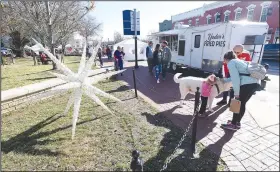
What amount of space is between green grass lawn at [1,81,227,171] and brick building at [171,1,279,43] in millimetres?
24763

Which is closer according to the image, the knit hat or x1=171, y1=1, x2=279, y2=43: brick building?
the knit hat

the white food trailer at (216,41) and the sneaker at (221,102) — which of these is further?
the white food trailer at (216,41)

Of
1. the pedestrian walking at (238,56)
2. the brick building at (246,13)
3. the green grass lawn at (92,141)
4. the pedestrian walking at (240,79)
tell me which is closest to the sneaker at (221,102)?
the pedestrian walking at (238,56)

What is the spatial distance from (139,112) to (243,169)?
111 inches

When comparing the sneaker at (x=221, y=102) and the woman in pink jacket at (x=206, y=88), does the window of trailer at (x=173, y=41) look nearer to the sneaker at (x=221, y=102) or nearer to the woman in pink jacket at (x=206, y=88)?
the sneaker at (x=221, y=102)

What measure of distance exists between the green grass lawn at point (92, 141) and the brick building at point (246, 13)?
81.2ft

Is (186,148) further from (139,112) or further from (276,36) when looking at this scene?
(276,36)

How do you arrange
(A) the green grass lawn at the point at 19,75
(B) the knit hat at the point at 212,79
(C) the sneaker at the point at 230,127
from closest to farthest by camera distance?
(C) the sneaker at the point at 230,127 < (B) the knit hat at the point at 212,79 < (A) the green grass lawn at the point at 19,75

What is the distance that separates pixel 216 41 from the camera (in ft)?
29.1

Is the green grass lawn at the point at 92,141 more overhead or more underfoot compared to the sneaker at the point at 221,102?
more underfoot

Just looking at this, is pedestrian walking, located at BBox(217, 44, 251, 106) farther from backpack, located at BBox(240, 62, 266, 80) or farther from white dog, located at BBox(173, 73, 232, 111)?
backpack, located at BBox(240, 62, 266, 80)

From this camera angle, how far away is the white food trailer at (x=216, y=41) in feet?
27.1

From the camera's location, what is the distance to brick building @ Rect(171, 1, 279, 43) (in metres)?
22.1

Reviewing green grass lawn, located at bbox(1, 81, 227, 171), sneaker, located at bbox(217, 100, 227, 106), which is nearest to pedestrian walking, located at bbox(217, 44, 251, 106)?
sneaker, located at bbox(217, 100, 227, 106)
